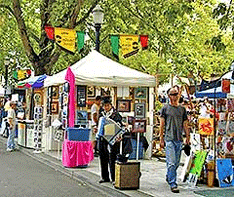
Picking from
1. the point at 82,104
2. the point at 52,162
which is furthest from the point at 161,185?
the point at 82,104

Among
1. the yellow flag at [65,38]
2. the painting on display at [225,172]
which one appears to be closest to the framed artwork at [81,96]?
the yellow flag at [65,38]

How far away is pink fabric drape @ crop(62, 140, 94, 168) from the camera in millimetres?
12906

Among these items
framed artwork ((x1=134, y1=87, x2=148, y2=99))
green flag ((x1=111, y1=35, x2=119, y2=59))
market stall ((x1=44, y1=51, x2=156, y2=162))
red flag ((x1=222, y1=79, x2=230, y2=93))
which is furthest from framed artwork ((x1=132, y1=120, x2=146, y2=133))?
green flag ((x1=111, y1=35, x2=119, y2=59))

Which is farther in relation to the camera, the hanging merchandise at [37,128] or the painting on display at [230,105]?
the hanging merchandise at [37,128]

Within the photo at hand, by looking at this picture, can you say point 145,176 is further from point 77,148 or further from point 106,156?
point 77,148

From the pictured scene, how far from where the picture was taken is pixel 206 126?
10523 mm

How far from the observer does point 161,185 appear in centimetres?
1037

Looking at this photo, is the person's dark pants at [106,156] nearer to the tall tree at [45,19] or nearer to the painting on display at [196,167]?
the painting on display at [196,167]

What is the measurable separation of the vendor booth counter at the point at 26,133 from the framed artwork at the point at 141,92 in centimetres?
450

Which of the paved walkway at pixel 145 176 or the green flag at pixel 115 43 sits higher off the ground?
the green flag at pixel 115 43

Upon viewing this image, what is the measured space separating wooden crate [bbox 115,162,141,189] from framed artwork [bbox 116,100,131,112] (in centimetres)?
564

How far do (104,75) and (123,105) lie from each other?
1323 millimetres

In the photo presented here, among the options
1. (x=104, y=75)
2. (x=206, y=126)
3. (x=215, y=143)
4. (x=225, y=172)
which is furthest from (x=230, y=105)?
(x=104, y=75)

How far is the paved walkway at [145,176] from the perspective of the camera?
9562mm
